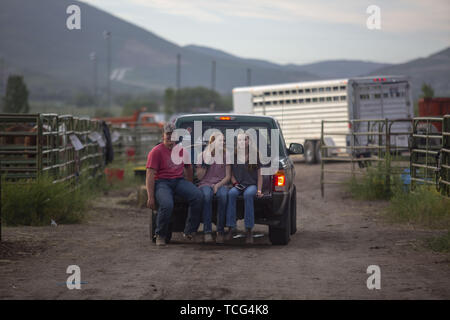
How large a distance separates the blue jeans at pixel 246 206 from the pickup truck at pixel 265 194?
0.10 metres

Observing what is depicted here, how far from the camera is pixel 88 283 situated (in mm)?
7602

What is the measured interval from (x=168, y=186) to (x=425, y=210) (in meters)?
5.17

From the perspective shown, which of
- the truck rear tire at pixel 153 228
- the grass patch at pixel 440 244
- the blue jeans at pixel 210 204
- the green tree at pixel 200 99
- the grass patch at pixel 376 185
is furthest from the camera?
the green tree at pixel 200 99

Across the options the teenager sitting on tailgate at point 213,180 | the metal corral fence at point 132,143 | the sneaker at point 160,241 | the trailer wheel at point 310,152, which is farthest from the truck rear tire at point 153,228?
the trailer wheel at point 310,152

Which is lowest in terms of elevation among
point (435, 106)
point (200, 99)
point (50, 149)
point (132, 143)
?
point (50, 149)

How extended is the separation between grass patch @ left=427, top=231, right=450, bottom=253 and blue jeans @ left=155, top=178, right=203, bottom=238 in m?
3.17

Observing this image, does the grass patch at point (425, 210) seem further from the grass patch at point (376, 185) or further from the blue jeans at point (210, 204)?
the blue jeans at point (210, 204)

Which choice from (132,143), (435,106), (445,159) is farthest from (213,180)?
(435,106)

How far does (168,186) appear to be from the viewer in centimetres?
1046

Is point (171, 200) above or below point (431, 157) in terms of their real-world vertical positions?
below

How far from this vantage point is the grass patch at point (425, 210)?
42.5ft

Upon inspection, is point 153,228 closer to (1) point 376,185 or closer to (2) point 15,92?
(1) point 376,185

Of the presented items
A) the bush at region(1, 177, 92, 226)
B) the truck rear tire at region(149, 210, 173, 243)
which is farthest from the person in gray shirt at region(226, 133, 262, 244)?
the bush at region(1, 177, 92, 226)
